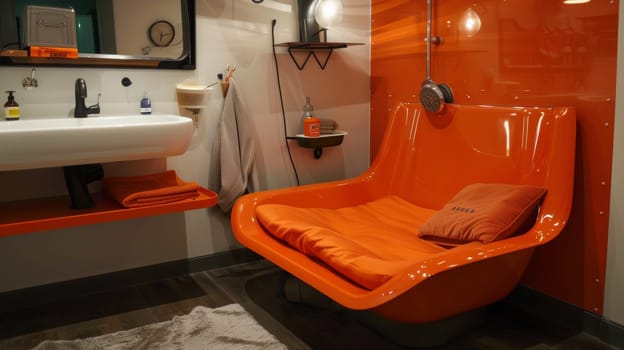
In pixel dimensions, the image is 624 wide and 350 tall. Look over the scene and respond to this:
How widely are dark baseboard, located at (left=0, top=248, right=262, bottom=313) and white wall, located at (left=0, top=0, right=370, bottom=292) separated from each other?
0.03 m

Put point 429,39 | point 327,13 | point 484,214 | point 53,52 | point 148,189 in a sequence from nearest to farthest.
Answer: point 484,214 < point 53,52 < point 148,189 < point 429,39 < point 327,13

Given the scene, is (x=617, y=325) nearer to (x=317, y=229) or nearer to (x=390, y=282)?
(x=390, y=282)

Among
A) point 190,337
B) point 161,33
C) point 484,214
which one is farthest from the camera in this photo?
point 161,33

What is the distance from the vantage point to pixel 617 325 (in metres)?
2.03

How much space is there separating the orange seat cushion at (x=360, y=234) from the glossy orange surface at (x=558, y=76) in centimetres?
56

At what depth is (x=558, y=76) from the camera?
2.16m

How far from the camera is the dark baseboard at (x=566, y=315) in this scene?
2.05 m

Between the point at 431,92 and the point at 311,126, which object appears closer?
the point at 431,92

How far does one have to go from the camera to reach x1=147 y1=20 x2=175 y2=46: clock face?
8.50ft

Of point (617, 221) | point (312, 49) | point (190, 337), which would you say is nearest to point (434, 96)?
point (312, 49)

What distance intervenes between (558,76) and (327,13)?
1.22 m

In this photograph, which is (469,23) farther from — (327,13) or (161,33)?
(161,33)

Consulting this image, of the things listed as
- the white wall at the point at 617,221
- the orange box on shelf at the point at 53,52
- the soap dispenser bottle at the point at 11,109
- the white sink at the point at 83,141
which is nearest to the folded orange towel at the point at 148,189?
the white sink at the point at 83,141

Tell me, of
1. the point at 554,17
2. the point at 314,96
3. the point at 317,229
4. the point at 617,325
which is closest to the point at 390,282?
the point at 317,229
